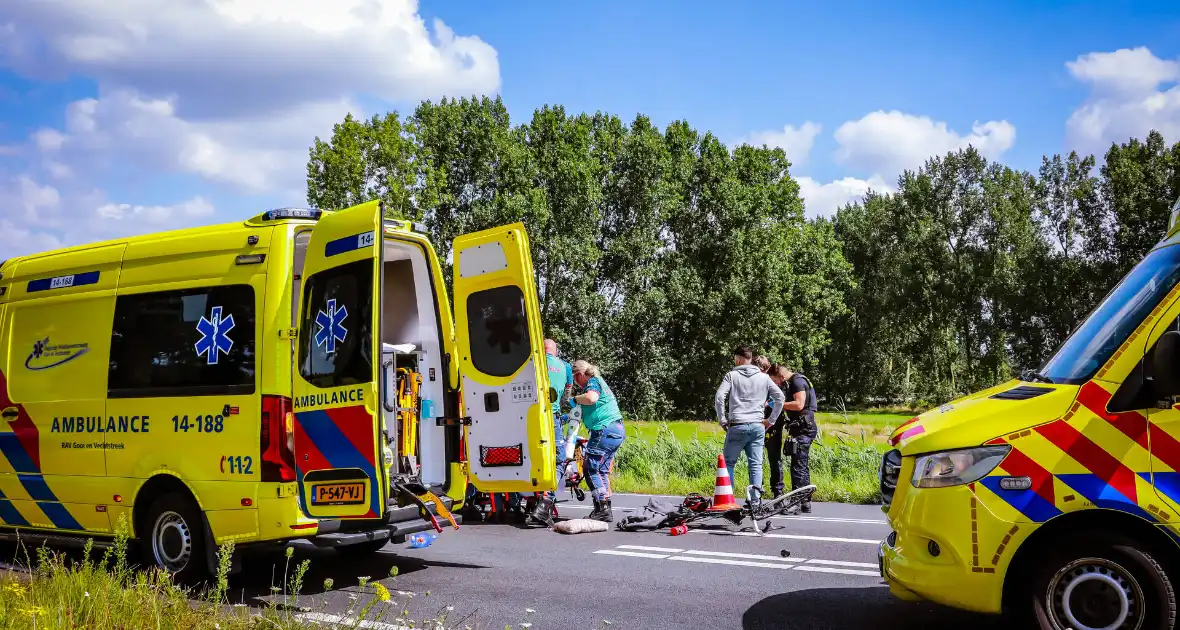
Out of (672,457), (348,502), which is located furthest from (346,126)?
(348,502)

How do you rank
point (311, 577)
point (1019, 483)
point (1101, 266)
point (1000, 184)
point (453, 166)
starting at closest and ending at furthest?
point (1019, 483), point (311, 577), point (453, 166), point (1101, 266), point (1000, 184)

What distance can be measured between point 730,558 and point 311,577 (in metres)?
3.25

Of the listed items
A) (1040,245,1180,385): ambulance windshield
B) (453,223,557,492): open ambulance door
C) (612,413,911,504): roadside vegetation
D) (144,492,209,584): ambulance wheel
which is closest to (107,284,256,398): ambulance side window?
(144,492,209,584): ambulance wheel

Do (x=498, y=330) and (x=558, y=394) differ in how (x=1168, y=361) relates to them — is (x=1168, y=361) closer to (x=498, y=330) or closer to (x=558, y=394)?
(x=498, y=330)

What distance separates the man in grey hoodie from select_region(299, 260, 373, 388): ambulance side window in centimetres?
418

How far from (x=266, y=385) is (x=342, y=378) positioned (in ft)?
1.71

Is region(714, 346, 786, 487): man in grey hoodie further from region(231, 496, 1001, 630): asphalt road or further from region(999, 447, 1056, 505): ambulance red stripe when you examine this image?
region(999, 447, 1056, 505): ambulance red stripe

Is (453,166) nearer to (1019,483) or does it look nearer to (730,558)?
(730,558)

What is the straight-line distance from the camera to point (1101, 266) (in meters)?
47.1

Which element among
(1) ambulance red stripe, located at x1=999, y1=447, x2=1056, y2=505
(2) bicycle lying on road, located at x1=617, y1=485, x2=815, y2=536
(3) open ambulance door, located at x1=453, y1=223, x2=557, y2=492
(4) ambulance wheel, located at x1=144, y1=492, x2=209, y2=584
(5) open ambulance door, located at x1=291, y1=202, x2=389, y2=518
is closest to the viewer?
(1) ambulance red stripe, located at x1=999, y1=447, x2=1056, y2=505

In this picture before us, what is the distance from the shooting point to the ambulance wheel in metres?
6.35

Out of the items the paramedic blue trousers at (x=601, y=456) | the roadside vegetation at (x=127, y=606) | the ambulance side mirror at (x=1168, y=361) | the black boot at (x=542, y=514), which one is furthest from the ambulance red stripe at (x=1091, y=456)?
the black boot at (x=542, y=514)

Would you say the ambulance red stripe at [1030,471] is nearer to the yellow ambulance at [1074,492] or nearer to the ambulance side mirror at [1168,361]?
the yellow ambulance at [1074,492]

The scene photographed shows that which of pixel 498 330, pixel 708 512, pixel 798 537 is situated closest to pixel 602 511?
pixel 708 512
